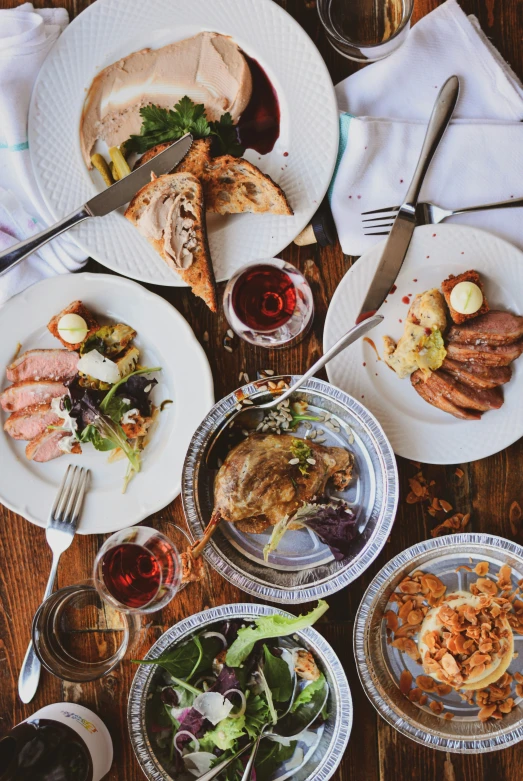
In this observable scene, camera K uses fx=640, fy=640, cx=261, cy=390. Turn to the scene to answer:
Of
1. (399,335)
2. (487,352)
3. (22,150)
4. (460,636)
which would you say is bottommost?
(460,636)

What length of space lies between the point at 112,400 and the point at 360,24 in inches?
59.1

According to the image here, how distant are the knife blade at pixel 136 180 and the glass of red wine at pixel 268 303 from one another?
43 centimetres

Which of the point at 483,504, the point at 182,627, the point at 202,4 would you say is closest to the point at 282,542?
the point at 182,627

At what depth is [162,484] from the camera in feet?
7.30

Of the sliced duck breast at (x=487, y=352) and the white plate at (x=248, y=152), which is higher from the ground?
the white plate at (x=248, y=152)

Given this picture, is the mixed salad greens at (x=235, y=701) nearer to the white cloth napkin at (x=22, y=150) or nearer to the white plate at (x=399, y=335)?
the white plate at (x=399, y=335)

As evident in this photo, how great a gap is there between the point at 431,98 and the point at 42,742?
97.2 inches

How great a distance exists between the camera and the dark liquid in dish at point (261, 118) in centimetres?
214

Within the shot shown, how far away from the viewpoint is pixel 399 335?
2164mm

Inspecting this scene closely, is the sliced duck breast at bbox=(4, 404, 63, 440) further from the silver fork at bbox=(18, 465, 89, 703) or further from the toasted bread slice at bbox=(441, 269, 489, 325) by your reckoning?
the toasted bread slice at bbox=(441, 269, 489, 325)

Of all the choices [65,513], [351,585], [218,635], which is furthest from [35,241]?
[351,585]

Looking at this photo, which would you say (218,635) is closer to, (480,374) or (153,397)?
(153,397)

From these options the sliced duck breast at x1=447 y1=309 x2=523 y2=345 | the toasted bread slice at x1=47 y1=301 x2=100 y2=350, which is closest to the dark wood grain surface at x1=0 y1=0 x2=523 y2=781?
the toasted bread slice at x1=47 y1=301 x2=100 y2=350

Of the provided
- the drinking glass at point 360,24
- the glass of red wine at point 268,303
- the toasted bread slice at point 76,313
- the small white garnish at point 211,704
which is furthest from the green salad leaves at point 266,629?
the drinking glass at point 360,24
